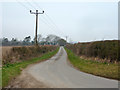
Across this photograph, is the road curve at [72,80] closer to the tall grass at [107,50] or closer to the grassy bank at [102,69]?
the grassy bank at [102,69]

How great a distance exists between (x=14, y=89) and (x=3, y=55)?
29.8ft

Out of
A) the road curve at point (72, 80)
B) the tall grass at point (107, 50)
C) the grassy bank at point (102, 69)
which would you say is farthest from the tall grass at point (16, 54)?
the tall grass at point (107, 50)

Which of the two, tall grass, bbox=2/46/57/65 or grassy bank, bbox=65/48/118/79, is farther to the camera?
tall grass, bbox=2/46/57/65

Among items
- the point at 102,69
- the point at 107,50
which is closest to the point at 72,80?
the point at 102,69

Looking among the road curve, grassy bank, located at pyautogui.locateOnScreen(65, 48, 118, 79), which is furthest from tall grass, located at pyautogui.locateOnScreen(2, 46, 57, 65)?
grassy bank, located at pyautogui.locateOnScreen(65, 48, 118, 79)

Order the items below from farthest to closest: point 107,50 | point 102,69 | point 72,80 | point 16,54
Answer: point 16,54 → point 107,50 → point 102,69 → point 72,80

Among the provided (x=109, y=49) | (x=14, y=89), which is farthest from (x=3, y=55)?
(x=109, y=49)

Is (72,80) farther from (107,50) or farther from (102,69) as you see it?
(107,50)

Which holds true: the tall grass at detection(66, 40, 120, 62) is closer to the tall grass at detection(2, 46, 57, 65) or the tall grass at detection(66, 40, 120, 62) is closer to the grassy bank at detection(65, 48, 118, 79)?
the grassy bank at detection(65, 48, 118, 79)

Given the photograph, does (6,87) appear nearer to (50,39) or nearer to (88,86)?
(88,86)

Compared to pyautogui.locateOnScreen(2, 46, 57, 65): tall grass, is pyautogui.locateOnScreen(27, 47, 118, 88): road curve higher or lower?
lower

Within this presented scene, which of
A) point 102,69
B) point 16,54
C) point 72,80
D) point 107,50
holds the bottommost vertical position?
point 72,80

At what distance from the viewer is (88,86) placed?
6141mm

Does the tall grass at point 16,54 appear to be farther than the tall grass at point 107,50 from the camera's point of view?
Yes
